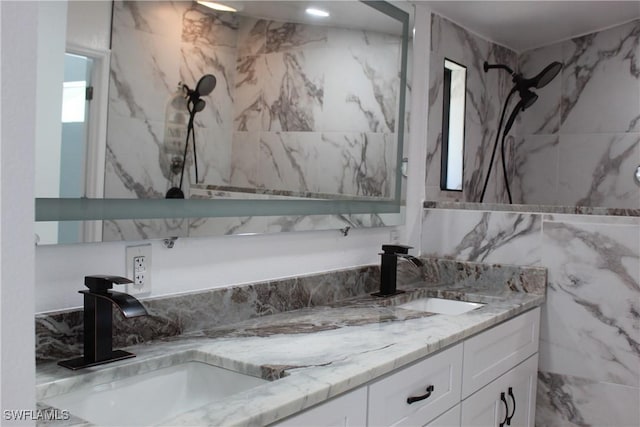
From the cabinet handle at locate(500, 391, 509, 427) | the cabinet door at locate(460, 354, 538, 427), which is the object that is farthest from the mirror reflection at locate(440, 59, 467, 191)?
the cabinet handle at locate(500, 391, 509, 427)

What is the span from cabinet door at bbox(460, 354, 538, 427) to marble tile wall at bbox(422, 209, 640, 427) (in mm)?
97

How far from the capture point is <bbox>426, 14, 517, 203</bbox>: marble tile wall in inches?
106

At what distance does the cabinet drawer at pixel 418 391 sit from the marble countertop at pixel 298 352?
0.04 m

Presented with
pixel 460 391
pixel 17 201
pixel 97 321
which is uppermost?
pixel 17 201

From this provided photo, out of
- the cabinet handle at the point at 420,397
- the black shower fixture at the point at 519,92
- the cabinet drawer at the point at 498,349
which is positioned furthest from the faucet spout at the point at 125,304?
the black shower fixture at the point at 519,92

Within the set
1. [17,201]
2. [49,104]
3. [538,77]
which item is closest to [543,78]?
[538,77]

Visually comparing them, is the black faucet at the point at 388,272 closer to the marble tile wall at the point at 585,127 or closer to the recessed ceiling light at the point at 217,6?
the recessed ceiling light at the point at 217,6

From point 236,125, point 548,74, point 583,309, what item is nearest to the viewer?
point 236,125

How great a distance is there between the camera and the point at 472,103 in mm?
2918

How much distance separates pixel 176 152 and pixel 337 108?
0.81 m

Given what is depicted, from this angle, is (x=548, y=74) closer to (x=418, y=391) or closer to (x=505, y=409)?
(x=505, y=409)

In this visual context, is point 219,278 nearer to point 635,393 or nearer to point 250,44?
point 250,44

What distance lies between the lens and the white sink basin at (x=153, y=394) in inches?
48.3

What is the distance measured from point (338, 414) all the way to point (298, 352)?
0.74 feet
